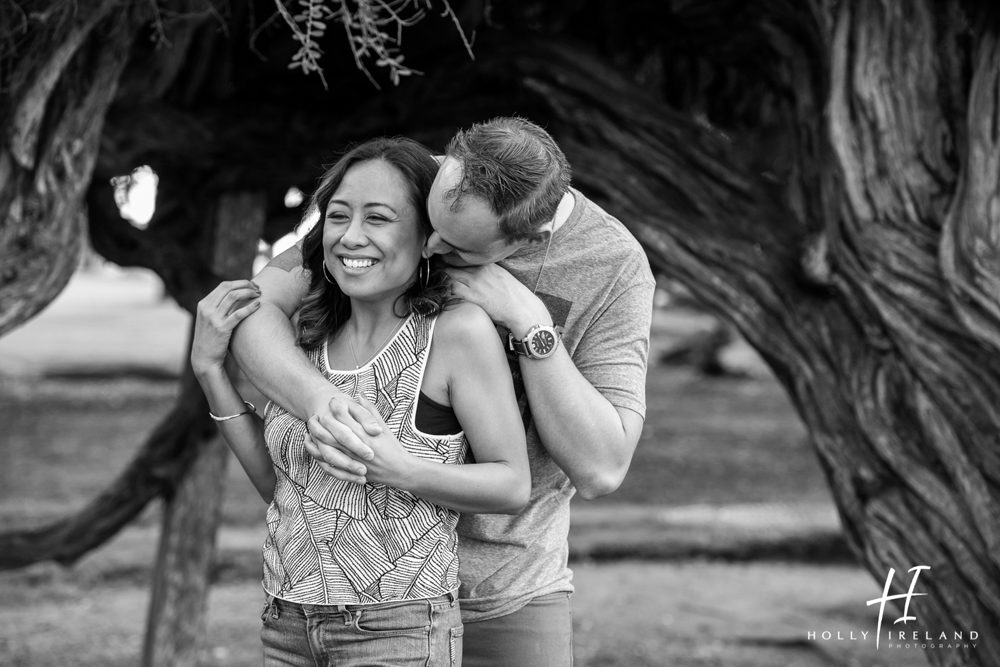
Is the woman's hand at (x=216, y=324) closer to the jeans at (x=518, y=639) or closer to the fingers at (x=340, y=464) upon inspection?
the fingers at (x=340, y=464)

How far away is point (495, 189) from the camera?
1919mm

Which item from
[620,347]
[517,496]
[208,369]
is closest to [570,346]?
[620,347]

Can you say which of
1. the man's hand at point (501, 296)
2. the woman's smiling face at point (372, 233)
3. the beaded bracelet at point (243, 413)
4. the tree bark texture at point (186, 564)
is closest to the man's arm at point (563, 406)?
the man's hand at point (501, 296)

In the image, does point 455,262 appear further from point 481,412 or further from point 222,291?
point 222,291

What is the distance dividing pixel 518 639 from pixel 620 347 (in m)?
0.56

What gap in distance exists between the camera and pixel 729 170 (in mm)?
3477

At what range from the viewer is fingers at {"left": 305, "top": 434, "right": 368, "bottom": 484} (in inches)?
75.9

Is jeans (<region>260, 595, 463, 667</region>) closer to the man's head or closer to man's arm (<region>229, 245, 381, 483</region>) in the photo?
man's arm (<region>229, 245, 381, 483</region>)

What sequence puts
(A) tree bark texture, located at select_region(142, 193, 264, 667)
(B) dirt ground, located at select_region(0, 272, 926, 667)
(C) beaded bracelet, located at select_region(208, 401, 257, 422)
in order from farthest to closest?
1. (B) dirt ground, located at select_region(0, 272, 926, 667)
2. (A) tree bark texture, located at select_region(142, 193, 264, 667)
3. (C) beaded bracelet, located at select_region(208, 401, 257, 422)

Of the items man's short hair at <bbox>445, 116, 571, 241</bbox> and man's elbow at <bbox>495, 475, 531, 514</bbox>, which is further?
man's elbow at <bbox>495, 475, 531, 514</bbox>

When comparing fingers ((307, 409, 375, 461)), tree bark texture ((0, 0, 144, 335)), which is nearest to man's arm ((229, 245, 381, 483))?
fingers ((307, 409, 375, 461))

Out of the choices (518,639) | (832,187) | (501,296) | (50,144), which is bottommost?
(518,639)

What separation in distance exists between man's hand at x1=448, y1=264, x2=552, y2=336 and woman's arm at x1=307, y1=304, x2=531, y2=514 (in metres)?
0.02

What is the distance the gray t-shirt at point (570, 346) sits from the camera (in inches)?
86.3
